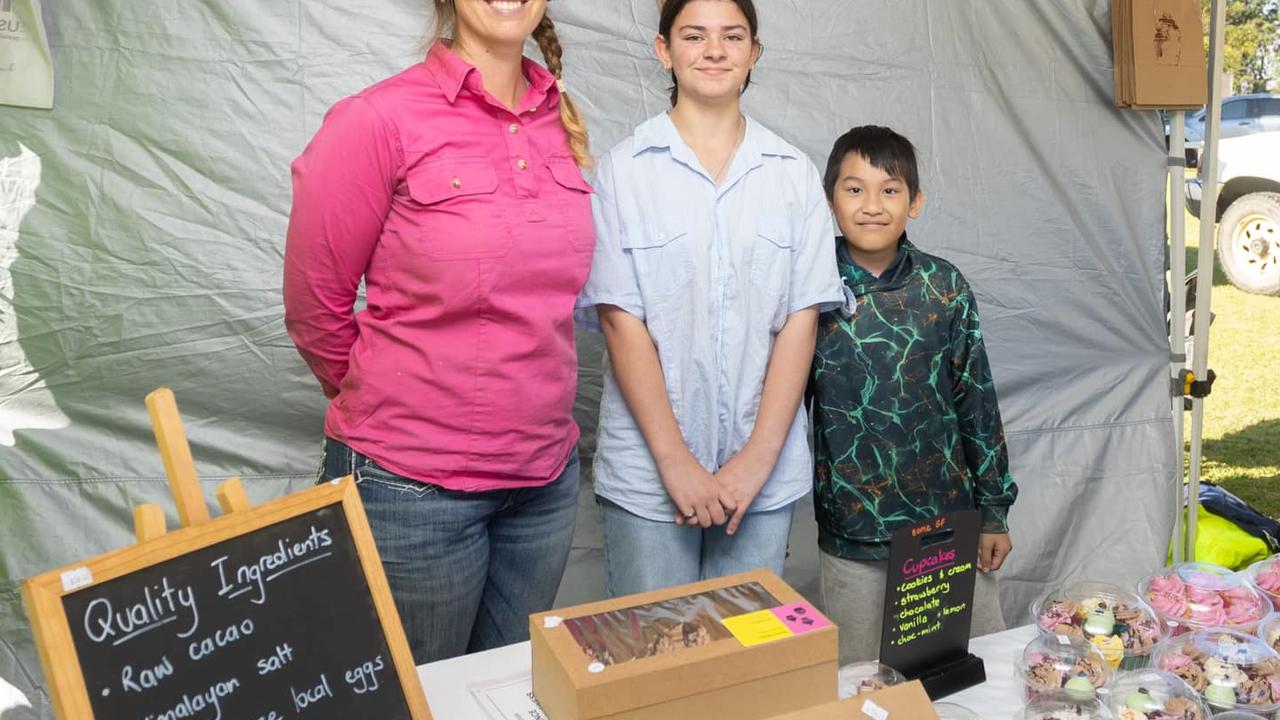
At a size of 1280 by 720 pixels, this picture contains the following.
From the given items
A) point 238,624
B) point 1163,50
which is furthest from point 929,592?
point 1163,50

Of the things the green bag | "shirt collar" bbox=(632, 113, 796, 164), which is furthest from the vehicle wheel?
"shirt collar" bbox=(632, 113, 796, 164)

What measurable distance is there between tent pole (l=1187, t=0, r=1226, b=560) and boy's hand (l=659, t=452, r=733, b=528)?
5.13 ft

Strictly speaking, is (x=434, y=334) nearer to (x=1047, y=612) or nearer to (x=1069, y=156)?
(x=1047, y=612)

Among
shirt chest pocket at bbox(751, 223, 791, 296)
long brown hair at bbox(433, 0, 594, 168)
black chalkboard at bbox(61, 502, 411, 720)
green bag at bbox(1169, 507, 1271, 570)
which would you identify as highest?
long brown hair at bbox(433, 0, 594, 168)

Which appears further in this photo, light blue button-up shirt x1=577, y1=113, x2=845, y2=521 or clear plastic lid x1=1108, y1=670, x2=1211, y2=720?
light blue button-up shirt x1=577, y1=113, x2=845, y2=521

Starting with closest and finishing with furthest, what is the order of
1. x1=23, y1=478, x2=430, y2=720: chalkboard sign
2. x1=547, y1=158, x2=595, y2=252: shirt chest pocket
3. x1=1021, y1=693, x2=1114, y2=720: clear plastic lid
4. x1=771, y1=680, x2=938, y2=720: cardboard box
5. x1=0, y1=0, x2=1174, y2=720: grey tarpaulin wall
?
x1=23, y1=478, x2=430, y2=720: chalkboard sign
x1=771, y1=680, x2=938, y2=720: cardboard box
x1=1021, y1=693, x2=1114, y2=720: clear plastic lid
x1=547, y1=158, x2=595, y2=252: shirt chest pocket
x1=0, y1=0, x2=1174, y2=720: grey tarpaulin wall

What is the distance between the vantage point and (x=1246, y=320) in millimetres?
7590

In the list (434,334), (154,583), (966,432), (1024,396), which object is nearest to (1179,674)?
(966,432)

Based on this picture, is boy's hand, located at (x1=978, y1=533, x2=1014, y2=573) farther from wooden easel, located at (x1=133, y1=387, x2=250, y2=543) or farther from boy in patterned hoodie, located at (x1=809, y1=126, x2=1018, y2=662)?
wooden easel, located at (x1=133, y1=387, x2=250, y2=543)

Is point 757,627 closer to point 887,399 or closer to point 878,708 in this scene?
point 878,708

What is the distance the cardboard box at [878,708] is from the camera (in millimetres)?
1002

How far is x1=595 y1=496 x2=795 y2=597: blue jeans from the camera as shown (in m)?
1.60

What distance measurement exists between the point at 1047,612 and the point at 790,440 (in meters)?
0.44

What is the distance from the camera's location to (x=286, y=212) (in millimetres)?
2018
